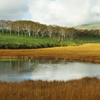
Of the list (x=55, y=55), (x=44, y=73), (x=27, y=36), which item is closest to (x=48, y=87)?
(x=44, y=73)

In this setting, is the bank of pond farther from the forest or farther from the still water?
the forest

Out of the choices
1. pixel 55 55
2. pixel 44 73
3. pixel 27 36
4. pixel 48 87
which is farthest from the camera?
pixel 27 36

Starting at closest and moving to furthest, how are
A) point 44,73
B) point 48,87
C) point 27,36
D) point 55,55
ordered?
1. point 48,87
2. point 44,73
3. point 55,55
4. point 27,36

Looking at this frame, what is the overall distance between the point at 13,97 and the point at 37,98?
46.0 inches

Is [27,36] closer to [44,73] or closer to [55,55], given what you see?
[55,55]

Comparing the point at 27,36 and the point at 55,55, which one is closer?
the point at 55,55

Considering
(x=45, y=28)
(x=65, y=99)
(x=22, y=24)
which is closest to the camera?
(x=65, y=99)

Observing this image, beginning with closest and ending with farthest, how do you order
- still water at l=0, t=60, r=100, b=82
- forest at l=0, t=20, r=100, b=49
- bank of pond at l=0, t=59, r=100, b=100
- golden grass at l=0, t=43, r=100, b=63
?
bank of pond at l=0, t=59, r=100, b=100 < still water at l=0, t=60, r=100, b=82 < golden grass at l=0, t=43, r=100, b=63 < forest at l=0, t=20, r=100, b=49

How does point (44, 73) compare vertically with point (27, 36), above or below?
below

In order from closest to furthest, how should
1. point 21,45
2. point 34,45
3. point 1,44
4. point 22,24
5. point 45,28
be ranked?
point 1,44 → point 21,45 → point 34,45 → point 22,24 → point 45,28

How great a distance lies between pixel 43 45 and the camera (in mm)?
93812

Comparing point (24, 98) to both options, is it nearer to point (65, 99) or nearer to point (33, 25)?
point (65, 99)

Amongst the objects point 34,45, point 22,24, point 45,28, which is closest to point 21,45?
point 34,45

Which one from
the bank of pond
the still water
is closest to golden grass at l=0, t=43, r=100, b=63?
the still water
